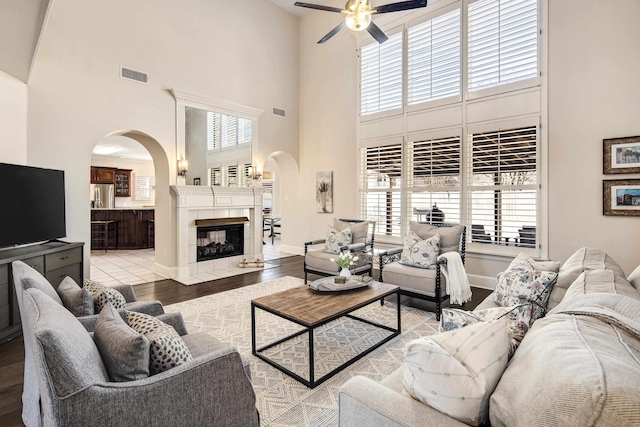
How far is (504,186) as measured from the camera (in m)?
4.88

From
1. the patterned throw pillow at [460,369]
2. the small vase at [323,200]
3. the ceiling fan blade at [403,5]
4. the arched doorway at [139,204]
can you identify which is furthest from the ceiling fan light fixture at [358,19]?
the small vase at [323,200]

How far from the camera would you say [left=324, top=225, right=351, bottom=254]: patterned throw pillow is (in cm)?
522

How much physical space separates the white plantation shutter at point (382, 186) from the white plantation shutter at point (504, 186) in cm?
130

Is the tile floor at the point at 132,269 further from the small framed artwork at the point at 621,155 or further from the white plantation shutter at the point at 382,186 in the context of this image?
the small framed artwork at the point at 621,155

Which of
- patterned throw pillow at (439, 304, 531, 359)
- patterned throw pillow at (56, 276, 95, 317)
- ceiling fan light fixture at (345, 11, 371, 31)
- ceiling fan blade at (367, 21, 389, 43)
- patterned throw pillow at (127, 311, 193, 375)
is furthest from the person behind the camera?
ceiling fan blade at (367, 21, 389, 43)

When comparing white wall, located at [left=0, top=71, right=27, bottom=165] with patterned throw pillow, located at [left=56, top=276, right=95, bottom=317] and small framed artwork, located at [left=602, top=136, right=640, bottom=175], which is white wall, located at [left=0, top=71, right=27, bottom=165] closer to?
patterned throw pillow, located at [left=56, top=276, right=95, bottom=317]

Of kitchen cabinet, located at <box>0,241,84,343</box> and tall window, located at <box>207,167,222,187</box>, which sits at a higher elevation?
tall window, located at <box>207,167,222,187</box>

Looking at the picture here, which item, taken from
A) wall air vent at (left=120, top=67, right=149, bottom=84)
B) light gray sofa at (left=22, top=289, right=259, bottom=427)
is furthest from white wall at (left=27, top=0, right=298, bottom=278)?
light gray sofa at (left=22, top=289, right=259, bottom=427)

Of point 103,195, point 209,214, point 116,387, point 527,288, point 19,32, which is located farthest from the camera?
point 103,195

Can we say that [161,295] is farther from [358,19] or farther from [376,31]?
[376,31]

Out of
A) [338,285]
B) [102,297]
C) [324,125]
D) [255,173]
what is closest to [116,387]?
[102,297]

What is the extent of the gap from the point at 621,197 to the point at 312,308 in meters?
4.11

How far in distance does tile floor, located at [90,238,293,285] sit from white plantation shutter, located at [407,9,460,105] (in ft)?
14.5

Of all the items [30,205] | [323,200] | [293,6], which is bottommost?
[30,205]
